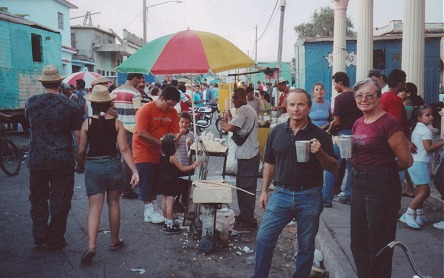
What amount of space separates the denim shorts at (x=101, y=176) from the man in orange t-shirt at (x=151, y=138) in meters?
1.20

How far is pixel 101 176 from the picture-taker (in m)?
5.04

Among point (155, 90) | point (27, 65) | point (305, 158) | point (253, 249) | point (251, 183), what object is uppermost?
point (27, 65)

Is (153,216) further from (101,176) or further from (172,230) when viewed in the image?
(101,176)

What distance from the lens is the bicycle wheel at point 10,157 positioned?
9.81 m

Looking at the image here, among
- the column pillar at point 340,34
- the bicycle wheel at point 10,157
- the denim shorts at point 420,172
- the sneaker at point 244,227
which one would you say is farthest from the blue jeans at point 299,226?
the column pillar at point 340,34

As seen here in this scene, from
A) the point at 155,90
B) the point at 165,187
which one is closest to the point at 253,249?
the point at 165,187

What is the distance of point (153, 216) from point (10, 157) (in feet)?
16.8

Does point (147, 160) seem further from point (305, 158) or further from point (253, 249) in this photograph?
point (305, 158)

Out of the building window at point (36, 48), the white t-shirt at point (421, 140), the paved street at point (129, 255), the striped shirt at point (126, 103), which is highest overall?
the building window at point (36, 48)

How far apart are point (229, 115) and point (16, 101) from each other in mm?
9490

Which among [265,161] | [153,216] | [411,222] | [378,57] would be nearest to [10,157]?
[153,216]

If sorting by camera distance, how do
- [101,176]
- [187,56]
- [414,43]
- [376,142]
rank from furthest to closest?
[414,43] → [187,56] → [101,176] → [376,142]

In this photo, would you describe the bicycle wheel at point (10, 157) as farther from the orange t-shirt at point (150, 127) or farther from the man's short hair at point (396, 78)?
the man's short hair at point (396, 78)

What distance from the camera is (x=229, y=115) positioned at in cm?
1011
